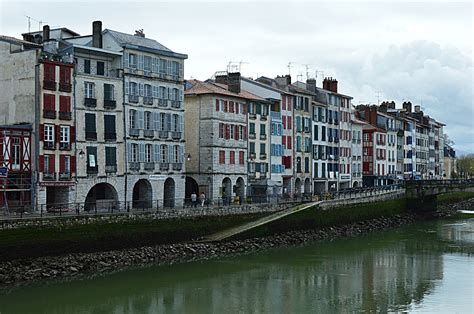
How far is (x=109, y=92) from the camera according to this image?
55.9 metres

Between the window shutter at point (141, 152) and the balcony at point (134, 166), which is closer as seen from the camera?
the balcony at point (134, 166)

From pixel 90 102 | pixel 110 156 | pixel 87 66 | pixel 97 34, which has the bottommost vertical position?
pixel 110 156

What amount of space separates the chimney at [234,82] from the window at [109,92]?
1788 cm

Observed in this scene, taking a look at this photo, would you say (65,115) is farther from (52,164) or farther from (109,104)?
(109,104)

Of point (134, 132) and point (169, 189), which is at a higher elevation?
point (134, 132)

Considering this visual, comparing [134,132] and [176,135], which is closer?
[134,132]

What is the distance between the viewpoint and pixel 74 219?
1735 inches

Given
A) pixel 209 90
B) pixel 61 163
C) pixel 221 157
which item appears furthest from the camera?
pixel 221 157

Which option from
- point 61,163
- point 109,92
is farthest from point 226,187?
point 61,163

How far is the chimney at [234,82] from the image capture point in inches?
2830

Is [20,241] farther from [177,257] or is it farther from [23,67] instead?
[23,67]

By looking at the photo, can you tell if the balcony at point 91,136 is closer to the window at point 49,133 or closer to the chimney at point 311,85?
the window at point 49,133

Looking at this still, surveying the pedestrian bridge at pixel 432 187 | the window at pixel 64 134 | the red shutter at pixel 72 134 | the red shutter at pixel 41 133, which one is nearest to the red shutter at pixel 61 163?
the window at pixel 64 134

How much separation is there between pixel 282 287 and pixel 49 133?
19927 mm
